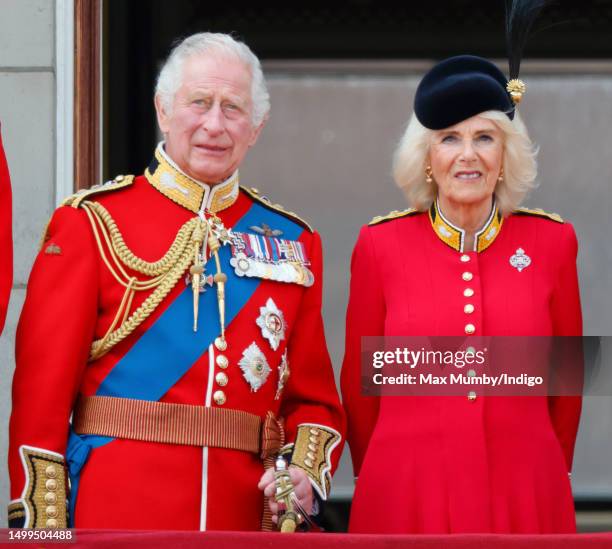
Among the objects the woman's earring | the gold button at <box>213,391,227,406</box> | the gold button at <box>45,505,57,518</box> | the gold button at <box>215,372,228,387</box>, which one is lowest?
the gold button at <box>45,505,57,518</box>

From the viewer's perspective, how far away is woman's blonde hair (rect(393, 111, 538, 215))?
392 cm

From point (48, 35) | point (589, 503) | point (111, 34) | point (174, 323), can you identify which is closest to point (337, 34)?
point (111, 34)

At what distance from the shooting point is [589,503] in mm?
5496

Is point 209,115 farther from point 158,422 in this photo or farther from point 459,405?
point 459,405

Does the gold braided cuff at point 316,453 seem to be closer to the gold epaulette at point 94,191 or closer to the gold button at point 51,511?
the gold button at point 51,511

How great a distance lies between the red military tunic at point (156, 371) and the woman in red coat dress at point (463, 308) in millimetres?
195

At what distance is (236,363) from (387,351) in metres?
0.44

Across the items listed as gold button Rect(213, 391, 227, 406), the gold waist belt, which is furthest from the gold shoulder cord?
gold button Rect(213, 391, 227, 406)

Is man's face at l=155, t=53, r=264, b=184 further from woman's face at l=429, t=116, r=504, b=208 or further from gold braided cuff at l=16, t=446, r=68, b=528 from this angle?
gold braided cuff at l=16, t=446, r=68, b=528

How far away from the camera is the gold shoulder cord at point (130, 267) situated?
3.54 m

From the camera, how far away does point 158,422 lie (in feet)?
11.5

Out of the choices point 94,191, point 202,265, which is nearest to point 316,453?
point 202,265

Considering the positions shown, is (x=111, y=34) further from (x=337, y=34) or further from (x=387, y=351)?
(x=387, y=351)

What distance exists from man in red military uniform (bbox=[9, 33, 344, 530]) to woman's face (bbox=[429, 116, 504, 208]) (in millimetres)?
373
